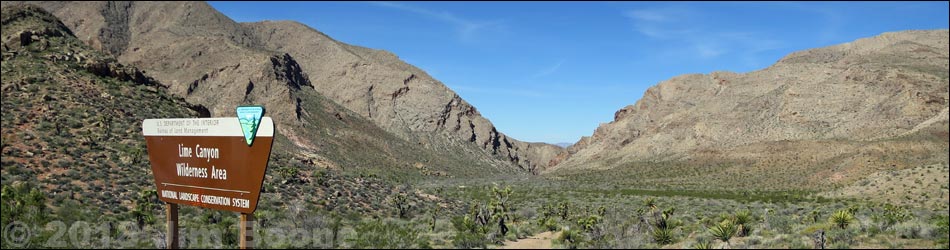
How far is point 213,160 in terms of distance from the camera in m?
9.21

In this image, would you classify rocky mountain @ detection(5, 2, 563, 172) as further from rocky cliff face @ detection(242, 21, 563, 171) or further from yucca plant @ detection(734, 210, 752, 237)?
yucca plant @ detection(734, 210, 752, 237)

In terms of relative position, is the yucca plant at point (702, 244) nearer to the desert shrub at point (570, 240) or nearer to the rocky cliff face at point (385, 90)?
the desert shrub at point (570, 240)

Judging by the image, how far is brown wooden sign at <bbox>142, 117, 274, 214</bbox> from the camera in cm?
859

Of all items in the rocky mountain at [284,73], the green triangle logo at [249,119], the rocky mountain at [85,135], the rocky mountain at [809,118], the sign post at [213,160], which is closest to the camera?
the green triangle logo at [249,119]

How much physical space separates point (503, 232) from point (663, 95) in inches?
5552

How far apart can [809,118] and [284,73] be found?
91.1 meters

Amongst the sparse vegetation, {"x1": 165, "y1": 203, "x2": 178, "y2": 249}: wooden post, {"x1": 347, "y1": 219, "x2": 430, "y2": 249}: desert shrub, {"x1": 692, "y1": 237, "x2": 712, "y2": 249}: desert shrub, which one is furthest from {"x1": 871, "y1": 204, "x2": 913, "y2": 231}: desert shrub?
{"x1": 165, "y1": 203, "x2": 178, "y2": 249}: wooden post

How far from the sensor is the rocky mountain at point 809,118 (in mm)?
76125

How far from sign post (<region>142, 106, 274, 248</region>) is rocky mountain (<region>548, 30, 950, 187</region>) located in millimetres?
75228

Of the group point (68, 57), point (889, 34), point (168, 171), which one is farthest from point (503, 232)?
point (889, 34)

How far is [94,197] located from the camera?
22.8 m

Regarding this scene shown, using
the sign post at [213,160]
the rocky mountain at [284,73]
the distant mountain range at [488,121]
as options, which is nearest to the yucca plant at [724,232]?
the sign post at [213,160]

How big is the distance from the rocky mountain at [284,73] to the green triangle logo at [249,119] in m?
73.0

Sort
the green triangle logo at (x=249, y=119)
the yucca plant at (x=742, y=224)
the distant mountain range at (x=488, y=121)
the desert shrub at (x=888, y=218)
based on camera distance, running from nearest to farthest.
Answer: the green triangle logo at (x=249, y=119), the desert shrub at (x=888, y=218), the yucca plant at (x=742, y=224), the distant mountain range at (x=488, y=121)
